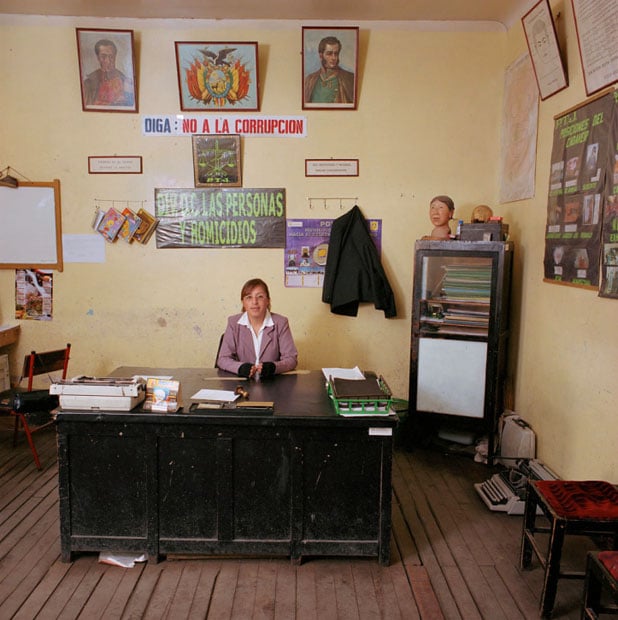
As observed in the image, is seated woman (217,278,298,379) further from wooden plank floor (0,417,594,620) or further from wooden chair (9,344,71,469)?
wooden chair (9,344,71,469)

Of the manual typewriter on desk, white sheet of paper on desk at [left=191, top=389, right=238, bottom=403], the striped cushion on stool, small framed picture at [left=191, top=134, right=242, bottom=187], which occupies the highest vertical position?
small framed picture at [left=191, top=134, right=242, bottom=187]

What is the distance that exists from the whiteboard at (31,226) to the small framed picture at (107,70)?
2.64 feet

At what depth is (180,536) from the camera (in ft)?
8.84

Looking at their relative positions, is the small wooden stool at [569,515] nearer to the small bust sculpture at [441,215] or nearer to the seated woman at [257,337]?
the seated woman at [257,337]

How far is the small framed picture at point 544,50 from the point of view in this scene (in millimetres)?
3439

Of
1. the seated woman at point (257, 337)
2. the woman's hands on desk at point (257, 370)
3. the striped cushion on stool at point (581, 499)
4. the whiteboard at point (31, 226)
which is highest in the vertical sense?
the whiteboard at point (31, 226)

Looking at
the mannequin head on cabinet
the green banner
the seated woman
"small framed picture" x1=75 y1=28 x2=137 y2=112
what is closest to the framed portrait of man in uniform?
the green banner

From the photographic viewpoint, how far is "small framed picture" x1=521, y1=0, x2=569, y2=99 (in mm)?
3439

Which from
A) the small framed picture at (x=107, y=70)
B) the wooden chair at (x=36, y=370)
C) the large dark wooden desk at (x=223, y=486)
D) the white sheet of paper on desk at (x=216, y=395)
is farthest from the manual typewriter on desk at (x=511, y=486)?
the small framed picture at (x=107, y=70)

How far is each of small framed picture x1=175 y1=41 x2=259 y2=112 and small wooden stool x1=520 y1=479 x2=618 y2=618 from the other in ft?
11.9

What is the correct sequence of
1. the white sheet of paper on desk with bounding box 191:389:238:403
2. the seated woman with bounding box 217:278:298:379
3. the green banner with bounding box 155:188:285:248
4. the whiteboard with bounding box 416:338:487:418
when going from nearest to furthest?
the white sheet of paper on desk with bounding box 191:389:238:403
the seated woman with bounding box 217:278:298:379
the whiteboard with bounding box 416:338:487:418
the green banner with bounding box 155:188:285:248

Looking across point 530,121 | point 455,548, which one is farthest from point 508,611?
point 530,121

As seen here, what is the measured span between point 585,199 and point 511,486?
71.2 inches

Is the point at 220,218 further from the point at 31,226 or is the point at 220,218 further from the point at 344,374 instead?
the point at 344,374
